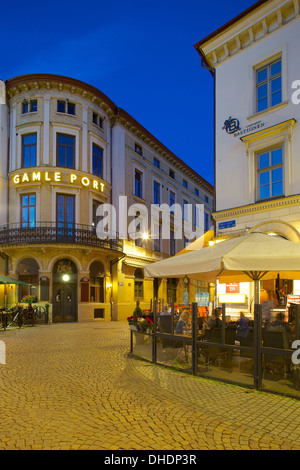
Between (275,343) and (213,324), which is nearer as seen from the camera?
(275,343)

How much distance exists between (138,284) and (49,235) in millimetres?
9228

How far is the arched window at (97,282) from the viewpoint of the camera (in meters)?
23.9

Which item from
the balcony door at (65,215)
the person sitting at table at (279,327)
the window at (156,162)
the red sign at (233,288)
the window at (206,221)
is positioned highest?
the window at (156,162)

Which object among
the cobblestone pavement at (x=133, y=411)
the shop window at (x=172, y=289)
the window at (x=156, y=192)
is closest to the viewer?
the cobblestone pavement at (x=133, y=411)

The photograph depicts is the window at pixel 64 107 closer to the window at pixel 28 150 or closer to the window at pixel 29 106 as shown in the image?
the window at pixel 29 106

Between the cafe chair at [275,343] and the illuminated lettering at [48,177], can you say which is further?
the illuminated lettering at [48,177]

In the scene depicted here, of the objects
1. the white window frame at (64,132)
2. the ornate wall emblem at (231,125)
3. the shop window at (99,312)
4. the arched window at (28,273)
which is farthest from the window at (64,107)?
the ornate wall emblem at (231,125)

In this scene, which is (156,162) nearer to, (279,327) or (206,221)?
(206,221)

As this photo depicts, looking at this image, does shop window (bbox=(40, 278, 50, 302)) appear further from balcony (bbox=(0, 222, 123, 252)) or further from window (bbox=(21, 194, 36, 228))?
window (bbox=(21, 194, 36, 228))

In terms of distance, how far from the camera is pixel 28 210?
23312 millimetres

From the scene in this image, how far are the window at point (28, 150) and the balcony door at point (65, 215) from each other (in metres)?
2.90

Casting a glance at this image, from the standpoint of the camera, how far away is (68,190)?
23.5m

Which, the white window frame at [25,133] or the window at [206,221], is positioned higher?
the white window frame at [25,133]

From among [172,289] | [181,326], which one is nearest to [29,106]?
[172,289]
